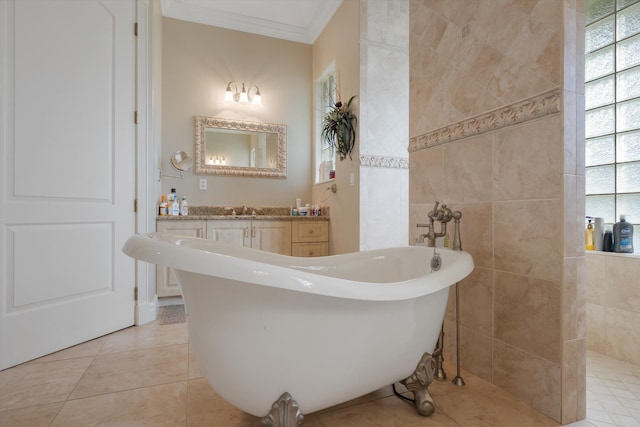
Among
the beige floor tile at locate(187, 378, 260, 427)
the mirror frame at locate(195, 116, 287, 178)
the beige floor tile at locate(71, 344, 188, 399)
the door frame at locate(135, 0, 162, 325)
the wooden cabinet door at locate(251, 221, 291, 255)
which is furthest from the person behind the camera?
the mirror frame at locate(195, 116, 287, 178)

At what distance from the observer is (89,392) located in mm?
1381

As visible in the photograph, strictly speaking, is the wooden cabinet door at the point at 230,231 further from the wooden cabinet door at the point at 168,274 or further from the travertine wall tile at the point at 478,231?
the travertine wall tile at the point at 478,231

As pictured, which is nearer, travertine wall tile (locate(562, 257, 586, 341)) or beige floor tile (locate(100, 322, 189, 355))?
travertine wall tile (locate(562, 257, 586, 341))

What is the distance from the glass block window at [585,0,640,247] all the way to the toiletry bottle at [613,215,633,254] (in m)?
0.05

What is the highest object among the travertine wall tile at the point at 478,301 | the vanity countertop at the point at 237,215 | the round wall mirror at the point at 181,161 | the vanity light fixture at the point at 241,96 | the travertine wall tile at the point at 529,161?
the vanity light fixture at the point at 241,96

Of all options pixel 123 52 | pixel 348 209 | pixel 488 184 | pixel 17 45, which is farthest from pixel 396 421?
pixel 123 52

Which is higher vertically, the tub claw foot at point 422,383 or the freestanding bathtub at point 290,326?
the freestanding bathtub at point 290,326

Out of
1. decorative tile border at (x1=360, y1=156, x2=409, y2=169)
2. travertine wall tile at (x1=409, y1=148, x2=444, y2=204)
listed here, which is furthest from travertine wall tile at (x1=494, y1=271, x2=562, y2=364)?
decorative tile border at (x1=360, y1=156, x2=409, y2=169)

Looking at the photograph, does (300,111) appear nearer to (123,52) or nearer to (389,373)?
(123,52)

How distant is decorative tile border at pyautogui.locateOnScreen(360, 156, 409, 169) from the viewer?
262cm

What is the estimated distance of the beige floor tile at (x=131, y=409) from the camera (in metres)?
1.18

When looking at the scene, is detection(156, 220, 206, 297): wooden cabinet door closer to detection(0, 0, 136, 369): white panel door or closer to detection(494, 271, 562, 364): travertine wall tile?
detection(0, 0, 136, 369): white panel door

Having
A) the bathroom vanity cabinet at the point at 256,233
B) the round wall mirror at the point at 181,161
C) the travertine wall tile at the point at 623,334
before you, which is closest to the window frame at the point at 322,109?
the bathroom vanity cabinet at the point at 256,233

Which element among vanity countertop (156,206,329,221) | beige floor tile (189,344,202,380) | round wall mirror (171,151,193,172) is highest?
round wall mirror (171,151,193,172)
